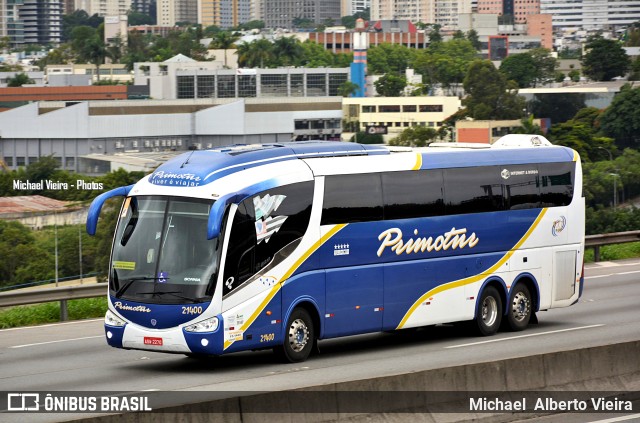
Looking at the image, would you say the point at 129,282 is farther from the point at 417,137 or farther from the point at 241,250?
the point at 417,137

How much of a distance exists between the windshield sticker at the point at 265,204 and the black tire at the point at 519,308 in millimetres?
5031

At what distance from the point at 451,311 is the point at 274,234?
3664mm

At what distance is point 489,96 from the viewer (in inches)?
6895

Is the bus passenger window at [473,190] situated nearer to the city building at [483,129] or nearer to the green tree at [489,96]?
the city building at [483,129]

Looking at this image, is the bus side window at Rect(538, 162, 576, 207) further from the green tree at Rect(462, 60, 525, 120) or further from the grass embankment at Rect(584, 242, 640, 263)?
the green tree at Rect(462, 60, 525, 120)


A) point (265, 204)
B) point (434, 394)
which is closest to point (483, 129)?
point (265, 204)

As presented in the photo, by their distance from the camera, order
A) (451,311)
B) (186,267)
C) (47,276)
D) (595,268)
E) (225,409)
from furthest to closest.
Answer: (47,276)
(595,268)
(451,311)
(186,267)
(225,409)

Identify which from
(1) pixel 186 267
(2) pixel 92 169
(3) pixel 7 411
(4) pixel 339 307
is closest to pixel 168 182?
(1) pixel 186 267

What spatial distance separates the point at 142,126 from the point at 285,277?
5893 inches

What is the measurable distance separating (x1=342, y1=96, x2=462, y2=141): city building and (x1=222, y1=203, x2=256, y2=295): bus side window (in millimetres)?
166962

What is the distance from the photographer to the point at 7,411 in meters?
14.0

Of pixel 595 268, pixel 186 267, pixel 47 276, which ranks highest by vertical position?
pixel 186 267

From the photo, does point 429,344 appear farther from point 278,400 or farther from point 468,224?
point 278,400

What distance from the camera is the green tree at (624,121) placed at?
137375mm
